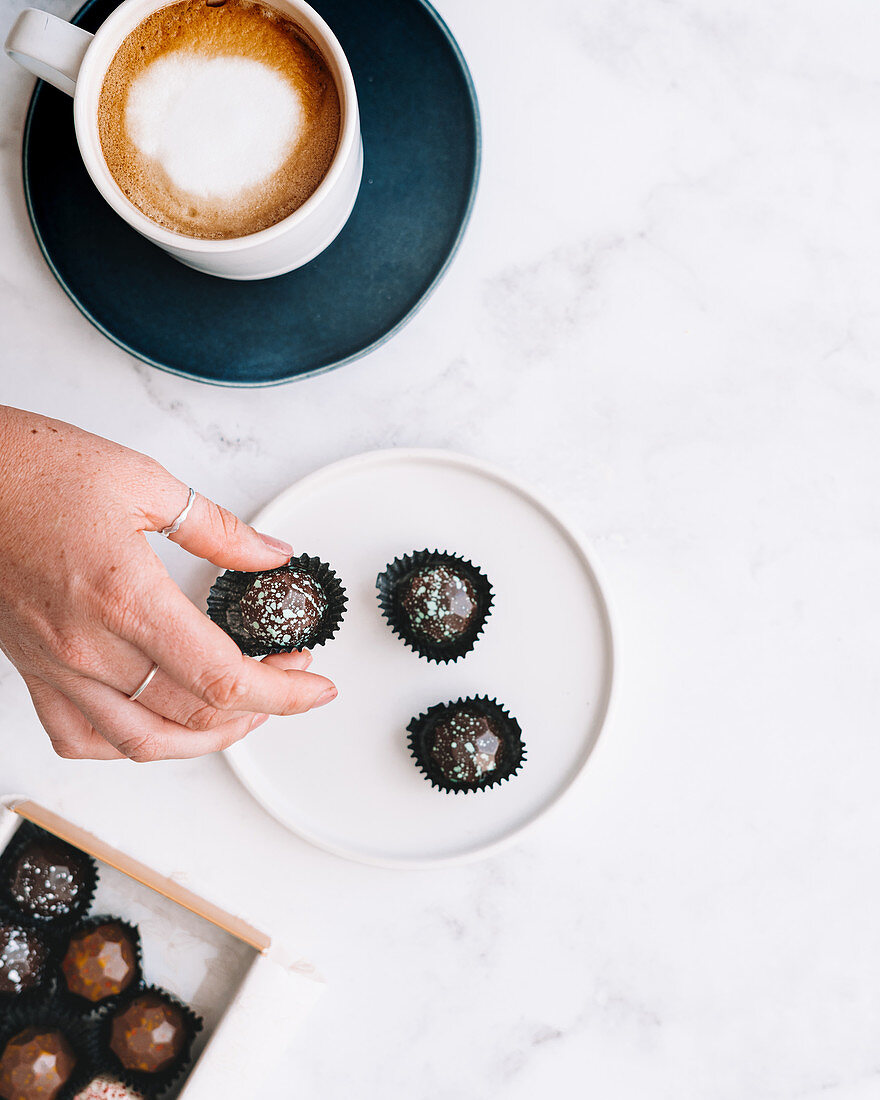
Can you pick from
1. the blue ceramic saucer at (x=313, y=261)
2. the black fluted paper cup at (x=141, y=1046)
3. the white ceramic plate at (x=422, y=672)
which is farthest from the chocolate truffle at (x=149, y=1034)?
the blue ceramic saucer at (x=313, y=261)

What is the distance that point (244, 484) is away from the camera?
3.45ft

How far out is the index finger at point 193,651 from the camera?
741mm

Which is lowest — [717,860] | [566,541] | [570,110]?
[717,860]

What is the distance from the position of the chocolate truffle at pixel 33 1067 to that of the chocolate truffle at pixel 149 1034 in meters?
0.07

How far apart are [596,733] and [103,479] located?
0.65 meters

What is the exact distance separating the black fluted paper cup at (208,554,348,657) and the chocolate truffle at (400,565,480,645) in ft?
0.31

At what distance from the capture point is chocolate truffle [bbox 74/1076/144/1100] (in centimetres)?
104

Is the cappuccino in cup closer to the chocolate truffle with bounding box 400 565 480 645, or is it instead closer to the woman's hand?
the woman's hand

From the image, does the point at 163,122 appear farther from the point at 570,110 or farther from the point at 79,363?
the point at 570,110

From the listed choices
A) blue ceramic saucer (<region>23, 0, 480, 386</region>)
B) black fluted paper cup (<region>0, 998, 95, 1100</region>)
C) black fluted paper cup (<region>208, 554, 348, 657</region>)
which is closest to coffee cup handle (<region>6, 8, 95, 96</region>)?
blue ceramic saucer (<region>23, 0, 480, 386</region>)

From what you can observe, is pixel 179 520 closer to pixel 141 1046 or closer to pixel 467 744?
pixel 467 744

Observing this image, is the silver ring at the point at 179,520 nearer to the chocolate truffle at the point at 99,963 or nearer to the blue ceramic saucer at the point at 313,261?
the blue ceramic saucer at the point at 313,261

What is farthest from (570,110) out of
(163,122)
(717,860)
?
(717,860)

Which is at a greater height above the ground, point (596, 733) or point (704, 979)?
point (596, 733)
